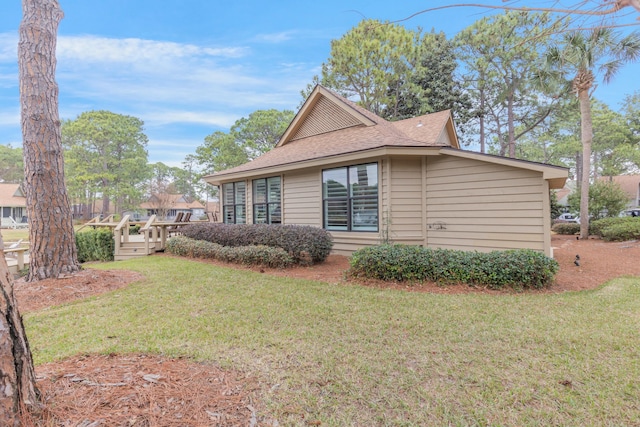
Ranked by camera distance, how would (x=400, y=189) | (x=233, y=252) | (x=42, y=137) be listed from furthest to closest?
1. (x=233, y=252)
2. (x=400, y=189)
3. (x=42, y=137)

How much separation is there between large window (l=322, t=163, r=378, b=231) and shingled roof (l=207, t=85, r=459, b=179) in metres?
0.69

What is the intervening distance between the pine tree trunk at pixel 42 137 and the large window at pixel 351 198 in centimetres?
619

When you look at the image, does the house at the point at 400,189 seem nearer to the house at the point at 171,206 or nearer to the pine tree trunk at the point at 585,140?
the pine tree trunk at the point at 585,140

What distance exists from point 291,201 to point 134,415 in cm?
838

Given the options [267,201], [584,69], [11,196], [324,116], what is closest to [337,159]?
[267,201]

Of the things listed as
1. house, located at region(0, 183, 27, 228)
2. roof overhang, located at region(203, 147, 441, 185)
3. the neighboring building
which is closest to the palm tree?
roof overhang, located at region(203, 147, 441, 185)

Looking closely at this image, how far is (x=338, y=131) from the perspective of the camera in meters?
11.0

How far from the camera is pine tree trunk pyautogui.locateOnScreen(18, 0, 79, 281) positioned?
5.32 metres

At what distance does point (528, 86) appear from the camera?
65.1 ft

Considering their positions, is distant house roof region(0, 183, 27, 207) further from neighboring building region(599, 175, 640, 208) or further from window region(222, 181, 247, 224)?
neighboring building region(599, 175, 640, 208)

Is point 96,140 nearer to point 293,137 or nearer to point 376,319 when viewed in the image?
point 293,137

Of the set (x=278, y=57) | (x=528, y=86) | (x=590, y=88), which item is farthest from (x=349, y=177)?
(x=528, y=86)

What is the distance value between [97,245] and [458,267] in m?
11.7

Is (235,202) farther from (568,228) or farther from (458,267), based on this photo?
(568,228)
